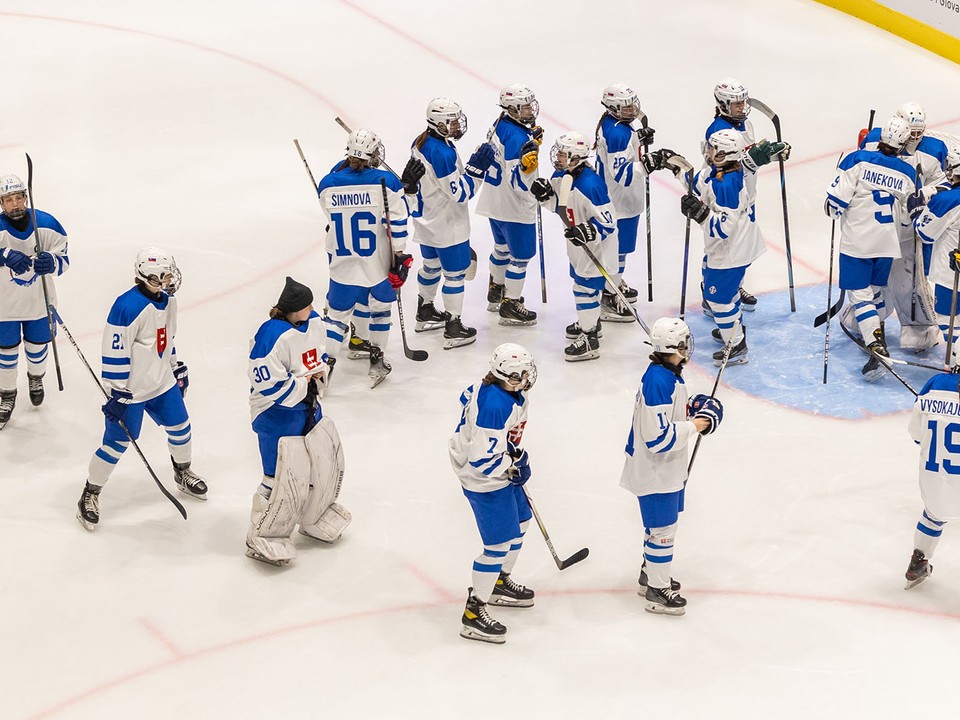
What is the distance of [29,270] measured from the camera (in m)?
7.25

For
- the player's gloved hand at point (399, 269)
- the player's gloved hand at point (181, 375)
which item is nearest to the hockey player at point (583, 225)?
the player's gloved hand at point (399, 269)

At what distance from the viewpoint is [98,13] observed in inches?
537

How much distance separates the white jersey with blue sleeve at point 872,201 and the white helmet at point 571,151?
1.37m

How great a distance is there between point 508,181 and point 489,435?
10.1ft

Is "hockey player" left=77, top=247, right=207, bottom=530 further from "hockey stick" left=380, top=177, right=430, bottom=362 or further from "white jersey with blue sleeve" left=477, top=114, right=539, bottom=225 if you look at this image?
"white jersey with blue sleeve" left=477, top=114, right=539, bottom=225

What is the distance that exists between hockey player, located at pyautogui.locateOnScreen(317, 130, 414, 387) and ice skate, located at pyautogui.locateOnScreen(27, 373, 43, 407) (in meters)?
1.60

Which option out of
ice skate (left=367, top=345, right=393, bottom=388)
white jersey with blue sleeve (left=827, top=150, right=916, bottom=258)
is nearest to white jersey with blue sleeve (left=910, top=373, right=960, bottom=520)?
white jersey with blue sleeve (left=827, top=150, right=916, bottom=258)

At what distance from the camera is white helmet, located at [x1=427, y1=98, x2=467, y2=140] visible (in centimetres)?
792

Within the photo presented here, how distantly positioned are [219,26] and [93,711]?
8.92 meters

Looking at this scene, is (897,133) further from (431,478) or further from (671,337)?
(431,478)

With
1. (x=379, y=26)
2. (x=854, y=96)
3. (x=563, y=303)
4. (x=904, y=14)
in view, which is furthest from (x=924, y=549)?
(x=379, y=26)

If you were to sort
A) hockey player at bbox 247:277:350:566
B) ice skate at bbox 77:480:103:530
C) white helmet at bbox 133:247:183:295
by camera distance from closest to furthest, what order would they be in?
hockey player at bbox 247:277:350:566, white helmet at bbox 133:247:183:295, ice skate at bbox 77:480:103:530

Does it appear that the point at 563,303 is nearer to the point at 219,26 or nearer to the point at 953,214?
the point at 953,214

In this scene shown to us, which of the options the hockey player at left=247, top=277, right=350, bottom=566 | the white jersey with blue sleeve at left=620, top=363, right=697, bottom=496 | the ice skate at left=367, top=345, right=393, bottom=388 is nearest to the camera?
the white jersey with blue sleeve at left=620, top=363, right=697, bottom=496
